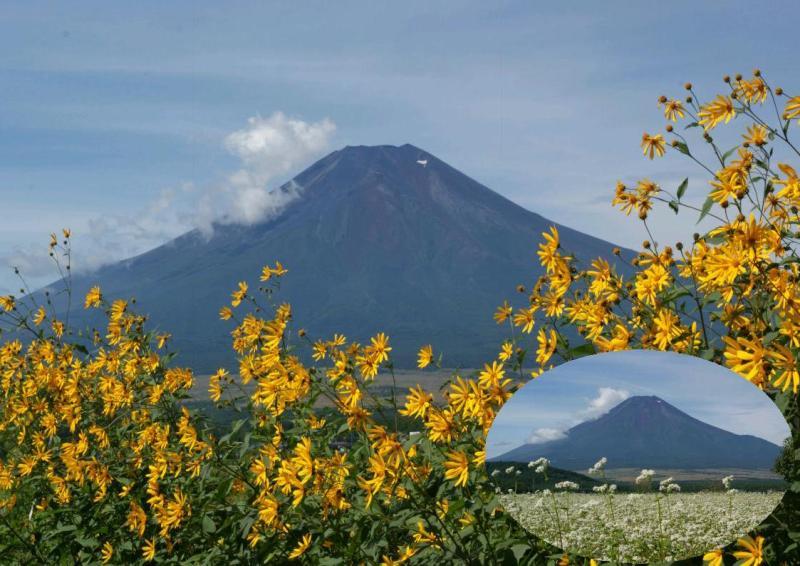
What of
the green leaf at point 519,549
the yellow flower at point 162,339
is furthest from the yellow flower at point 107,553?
the green leaf at point 519,549

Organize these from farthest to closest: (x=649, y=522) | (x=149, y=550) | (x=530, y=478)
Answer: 1. (x=149, y=550)
2. (x=530, y=478)
3. (x=649, y=522)

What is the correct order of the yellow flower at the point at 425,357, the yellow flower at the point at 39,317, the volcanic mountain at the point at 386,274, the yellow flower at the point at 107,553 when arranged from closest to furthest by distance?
the yellow flower at the point at 425,357 → the yellow flower at the point at 107,553 → the yellow flower at the point at 39,317 → the volcanic mountain at the point at 386,274

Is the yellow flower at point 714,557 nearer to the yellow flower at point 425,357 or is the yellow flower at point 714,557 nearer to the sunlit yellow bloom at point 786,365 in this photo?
the sunlit yellow bloom at point 786,365

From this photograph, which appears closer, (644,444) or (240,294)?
(644,444)

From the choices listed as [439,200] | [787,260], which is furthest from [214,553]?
[439,200]

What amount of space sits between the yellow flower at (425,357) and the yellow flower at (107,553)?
9.01ft

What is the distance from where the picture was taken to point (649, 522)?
2.55 m

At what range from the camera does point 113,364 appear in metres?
6.57

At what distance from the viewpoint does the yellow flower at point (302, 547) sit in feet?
12.3

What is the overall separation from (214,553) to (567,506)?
2.38 m

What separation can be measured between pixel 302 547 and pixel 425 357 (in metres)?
0.98

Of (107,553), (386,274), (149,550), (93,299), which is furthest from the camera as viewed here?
(386,274)

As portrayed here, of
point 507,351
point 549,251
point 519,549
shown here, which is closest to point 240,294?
point 507,351

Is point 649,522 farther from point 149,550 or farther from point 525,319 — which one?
point 149,550
